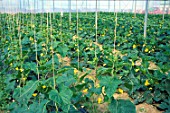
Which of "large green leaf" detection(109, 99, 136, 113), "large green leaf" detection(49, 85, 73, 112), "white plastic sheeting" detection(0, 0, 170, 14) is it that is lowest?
"large green leaf" detection(109, 99, 136, 113)

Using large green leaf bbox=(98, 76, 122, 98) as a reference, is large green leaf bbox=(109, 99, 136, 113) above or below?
below

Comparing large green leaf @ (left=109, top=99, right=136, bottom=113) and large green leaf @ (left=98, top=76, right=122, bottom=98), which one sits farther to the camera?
large green leaf @ (left=109, top=99, right=136, bottom=113)

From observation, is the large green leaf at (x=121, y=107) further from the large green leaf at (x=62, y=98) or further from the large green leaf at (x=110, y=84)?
the large green leaf at (x=62, y=98)

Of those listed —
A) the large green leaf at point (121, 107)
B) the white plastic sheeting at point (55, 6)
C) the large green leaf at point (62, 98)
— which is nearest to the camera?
the large green leaf at point (62, 98)

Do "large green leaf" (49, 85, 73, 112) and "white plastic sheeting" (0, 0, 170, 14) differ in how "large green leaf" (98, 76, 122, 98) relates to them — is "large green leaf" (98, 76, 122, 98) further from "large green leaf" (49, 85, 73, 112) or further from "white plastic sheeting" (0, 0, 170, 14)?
"white plastic sheeting" (0, 0, 170, 14)

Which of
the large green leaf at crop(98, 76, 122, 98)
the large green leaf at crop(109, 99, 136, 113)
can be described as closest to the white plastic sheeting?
the large green leaf at crop(98, 76, 122, 98)

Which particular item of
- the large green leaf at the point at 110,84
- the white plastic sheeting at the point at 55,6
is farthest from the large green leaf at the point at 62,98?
the white plastic sheeting at the point at 55,6

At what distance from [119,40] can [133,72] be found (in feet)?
9.21

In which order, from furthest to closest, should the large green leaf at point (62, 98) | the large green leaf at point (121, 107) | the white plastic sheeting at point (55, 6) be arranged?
the white plastic sheeting at point (55, 6) → the large green leaf at point (121, 107) → the large green leaf at point (62, 98)

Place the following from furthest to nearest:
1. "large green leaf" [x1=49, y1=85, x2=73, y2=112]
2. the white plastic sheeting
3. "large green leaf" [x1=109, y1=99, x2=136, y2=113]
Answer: the white plastic sheeting
"large green leaf" [x1=109, y1=99, x2=136, y2=113]
"large green leaf" [x1=49, y1=85, x2=73, y2=112]

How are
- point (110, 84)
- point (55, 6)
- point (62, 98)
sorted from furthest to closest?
1. point (55, 6)
2. point (110, 84)
3. point (62, 98)

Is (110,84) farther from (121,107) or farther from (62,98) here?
(62,98)

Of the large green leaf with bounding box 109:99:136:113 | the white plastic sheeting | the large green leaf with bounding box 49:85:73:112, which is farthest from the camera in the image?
the white plastic sheeting

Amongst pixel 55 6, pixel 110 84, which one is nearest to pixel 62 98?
pixel 110 84
